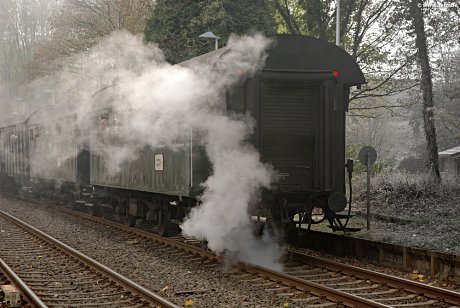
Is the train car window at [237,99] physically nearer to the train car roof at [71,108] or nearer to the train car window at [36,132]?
the train car roof at [71,108]

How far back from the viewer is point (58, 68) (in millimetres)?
34531

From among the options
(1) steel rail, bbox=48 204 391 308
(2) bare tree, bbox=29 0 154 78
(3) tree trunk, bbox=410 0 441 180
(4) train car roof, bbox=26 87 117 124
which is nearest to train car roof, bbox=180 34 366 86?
(1) steel rail, bbox=48 204 391 308

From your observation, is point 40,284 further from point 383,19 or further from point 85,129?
point 383,19

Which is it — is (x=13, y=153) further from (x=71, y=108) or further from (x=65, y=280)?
(x=65, y=280)

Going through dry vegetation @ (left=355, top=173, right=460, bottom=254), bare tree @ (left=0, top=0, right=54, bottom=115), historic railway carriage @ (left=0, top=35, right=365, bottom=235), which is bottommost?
dry vegetation @ (left=355, top=173, right=460, bottom=254)

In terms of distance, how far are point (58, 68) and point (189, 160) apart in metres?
26.3

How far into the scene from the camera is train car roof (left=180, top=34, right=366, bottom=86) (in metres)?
9.59

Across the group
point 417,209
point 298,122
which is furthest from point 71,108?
point 298,122

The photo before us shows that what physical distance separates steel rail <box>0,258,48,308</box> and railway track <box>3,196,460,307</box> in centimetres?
265

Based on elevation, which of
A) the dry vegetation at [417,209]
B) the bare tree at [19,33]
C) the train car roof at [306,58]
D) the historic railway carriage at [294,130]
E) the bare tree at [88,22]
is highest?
the bare tree at [19,33]

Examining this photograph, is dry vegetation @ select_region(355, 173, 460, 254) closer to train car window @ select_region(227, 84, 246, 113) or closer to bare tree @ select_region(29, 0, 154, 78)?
train car window @ select_region(227, 84, 246, 113)

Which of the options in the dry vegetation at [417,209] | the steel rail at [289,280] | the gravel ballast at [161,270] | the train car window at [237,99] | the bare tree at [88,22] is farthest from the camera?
the bare tree at [88,22]

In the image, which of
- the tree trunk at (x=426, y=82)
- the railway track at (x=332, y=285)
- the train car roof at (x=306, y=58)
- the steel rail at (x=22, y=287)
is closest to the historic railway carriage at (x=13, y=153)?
the tree trunk at (x=426, y=82)

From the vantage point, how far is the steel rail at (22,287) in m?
6.95
